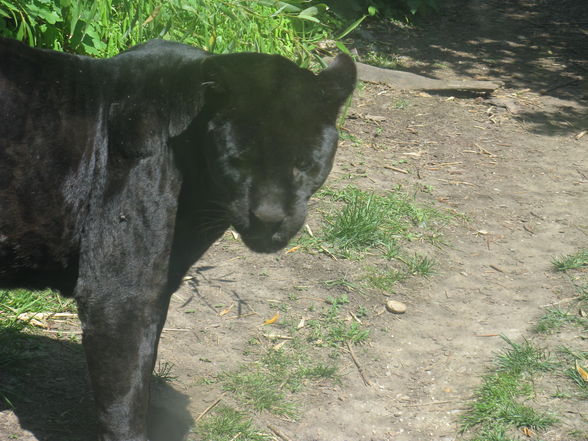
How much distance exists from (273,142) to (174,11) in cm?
256

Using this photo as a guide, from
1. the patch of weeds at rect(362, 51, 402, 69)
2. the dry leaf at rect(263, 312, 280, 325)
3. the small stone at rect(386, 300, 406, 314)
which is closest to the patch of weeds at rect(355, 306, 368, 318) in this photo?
Answer: the small stone at rect(386, 300, 406, 314)

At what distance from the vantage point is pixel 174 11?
511cm

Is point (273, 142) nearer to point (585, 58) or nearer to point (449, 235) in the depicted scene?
point (449, 235)

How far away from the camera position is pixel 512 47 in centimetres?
1061

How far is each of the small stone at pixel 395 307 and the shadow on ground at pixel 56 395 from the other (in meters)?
1.46

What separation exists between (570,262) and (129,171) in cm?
343

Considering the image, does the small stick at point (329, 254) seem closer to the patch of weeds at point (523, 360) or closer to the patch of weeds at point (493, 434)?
the patch of weeds at point (523, 360)

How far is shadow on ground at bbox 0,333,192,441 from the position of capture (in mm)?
3502

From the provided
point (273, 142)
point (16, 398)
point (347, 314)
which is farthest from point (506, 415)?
point (16, 398)

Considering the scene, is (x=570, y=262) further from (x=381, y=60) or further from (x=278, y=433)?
(x=381, y=60)

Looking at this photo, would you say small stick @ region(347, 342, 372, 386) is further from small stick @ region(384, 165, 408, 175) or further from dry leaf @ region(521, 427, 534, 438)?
small stick @ region(384, 165, 408, 175)

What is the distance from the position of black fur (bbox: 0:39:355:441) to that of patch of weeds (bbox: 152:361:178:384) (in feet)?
2.96

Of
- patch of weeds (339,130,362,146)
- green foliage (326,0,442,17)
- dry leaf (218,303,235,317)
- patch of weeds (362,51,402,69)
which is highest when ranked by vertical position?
green foliage (326,0,442,17)

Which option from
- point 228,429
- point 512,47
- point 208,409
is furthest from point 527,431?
point 512,47
